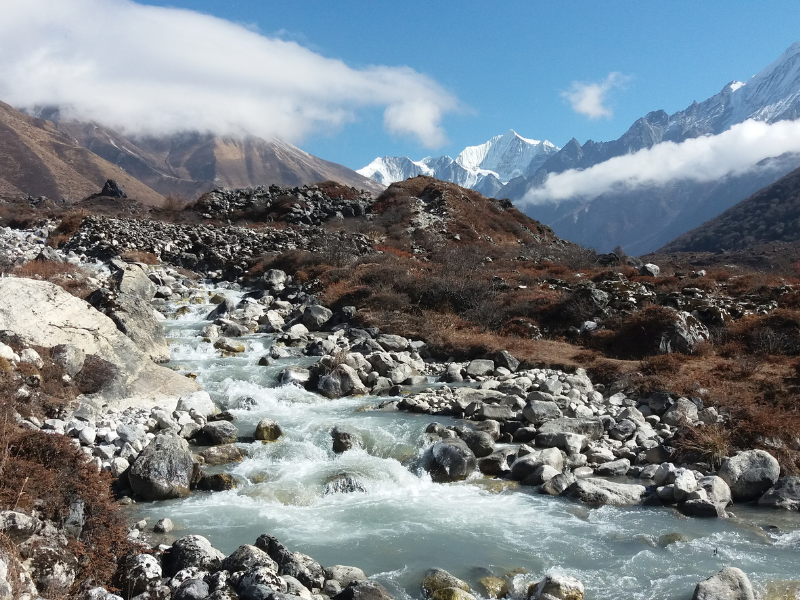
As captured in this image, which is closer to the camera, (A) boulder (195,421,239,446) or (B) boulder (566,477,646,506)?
(B) boulder (566,477,646,506)

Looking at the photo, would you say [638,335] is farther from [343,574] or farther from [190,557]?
[190,557]

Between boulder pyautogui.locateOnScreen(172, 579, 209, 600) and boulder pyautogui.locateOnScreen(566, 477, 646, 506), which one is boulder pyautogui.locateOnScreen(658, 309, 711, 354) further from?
boulder pyautogui.locateOnScreen(172, 579, 209, 600)

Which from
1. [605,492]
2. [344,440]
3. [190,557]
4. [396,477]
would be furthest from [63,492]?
[605,492]

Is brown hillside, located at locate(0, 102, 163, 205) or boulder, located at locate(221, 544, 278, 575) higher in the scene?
brown hillside, located at locate(0, 102, 163, 205)

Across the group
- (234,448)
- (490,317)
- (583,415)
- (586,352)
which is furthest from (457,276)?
(234,448)

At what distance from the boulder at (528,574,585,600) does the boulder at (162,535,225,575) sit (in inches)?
160

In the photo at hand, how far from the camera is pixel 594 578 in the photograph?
7.91m

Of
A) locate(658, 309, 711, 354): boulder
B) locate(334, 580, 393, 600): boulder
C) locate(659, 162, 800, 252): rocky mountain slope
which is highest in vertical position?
locate(659, 162, 800, 252): rocky mountain slope

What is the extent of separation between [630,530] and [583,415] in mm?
5595

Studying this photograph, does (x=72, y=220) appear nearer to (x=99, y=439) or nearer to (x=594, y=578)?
(x=99, y=439)

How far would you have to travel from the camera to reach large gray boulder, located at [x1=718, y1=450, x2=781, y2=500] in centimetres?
1060

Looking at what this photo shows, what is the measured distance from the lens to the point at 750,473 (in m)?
10.7

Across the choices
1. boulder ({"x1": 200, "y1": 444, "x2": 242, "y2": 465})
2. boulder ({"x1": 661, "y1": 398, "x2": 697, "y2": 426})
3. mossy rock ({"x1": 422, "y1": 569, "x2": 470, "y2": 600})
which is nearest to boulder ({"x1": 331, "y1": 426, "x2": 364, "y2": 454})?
boulder ({"x1": 200, "y1": 444, "x2": 242, "y2": 465})

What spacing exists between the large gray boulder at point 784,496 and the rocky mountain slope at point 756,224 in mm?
111785
